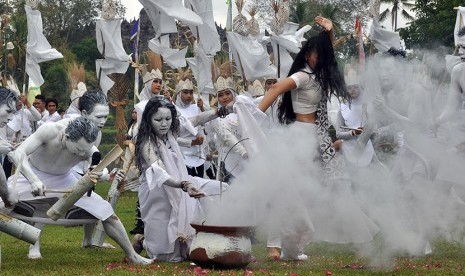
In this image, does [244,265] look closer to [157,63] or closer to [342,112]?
[342,112]

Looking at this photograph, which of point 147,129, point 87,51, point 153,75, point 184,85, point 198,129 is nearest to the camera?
point 147,129

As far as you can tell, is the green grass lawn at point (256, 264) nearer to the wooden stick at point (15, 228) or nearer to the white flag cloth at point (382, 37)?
the wooden stick at point (15, 228)

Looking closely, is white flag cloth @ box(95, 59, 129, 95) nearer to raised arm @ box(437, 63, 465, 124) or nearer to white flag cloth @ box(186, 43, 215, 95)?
white flag cloth @ box(186, 43, 215, 95)

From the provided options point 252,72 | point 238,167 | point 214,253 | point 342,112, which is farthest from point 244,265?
point 252,72

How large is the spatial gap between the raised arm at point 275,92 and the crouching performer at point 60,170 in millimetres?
1548

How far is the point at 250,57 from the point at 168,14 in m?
2.35

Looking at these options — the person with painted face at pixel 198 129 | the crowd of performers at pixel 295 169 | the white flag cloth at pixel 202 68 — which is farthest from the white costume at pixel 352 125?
the white flag cloth at pixel 202 68

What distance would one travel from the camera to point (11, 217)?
334 inches

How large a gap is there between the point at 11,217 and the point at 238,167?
3261 mm

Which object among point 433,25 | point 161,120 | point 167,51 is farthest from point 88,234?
point 433,25

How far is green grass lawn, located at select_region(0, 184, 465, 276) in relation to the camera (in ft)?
27.8

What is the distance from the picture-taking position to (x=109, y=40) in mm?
15859

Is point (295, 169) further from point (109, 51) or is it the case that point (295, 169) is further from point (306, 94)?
point (109, 51)

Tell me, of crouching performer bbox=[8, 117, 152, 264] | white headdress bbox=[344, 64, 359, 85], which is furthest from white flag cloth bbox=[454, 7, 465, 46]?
crouching performer bbox=[8, 117, 152, 264]
